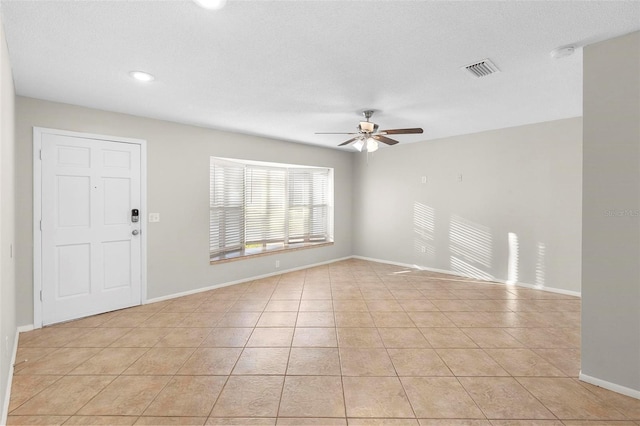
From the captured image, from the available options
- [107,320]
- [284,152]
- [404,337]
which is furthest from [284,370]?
[284,152]

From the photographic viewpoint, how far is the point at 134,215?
3744 mm

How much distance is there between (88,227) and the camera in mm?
3426

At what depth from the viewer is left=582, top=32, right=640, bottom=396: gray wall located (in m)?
1.98

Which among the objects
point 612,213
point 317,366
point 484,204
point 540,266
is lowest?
point 317,366

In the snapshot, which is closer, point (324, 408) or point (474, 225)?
point (324, 408)

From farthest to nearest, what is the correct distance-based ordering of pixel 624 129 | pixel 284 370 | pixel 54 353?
pixel 54 353
pixel 284 370
pixel 624 129

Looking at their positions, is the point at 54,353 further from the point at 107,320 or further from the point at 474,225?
the point at 474,225

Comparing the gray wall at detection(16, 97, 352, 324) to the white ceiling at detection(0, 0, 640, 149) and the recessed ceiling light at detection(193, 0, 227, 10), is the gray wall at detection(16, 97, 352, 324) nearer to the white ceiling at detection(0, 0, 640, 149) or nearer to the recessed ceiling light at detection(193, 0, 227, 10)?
the white ceiling at detection(0, 0, 640, 149)

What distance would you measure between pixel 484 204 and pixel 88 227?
5.66 meters

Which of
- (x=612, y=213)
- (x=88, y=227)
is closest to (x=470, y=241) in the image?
(x=612, y=213)

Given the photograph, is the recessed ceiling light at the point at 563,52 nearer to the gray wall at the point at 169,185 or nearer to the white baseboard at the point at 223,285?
the gray wall at the point at 169,185

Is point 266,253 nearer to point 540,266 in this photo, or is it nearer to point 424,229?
point 424,229

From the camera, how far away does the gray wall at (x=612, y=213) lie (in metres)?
1.98

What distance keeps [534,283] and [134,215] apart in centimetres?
575
